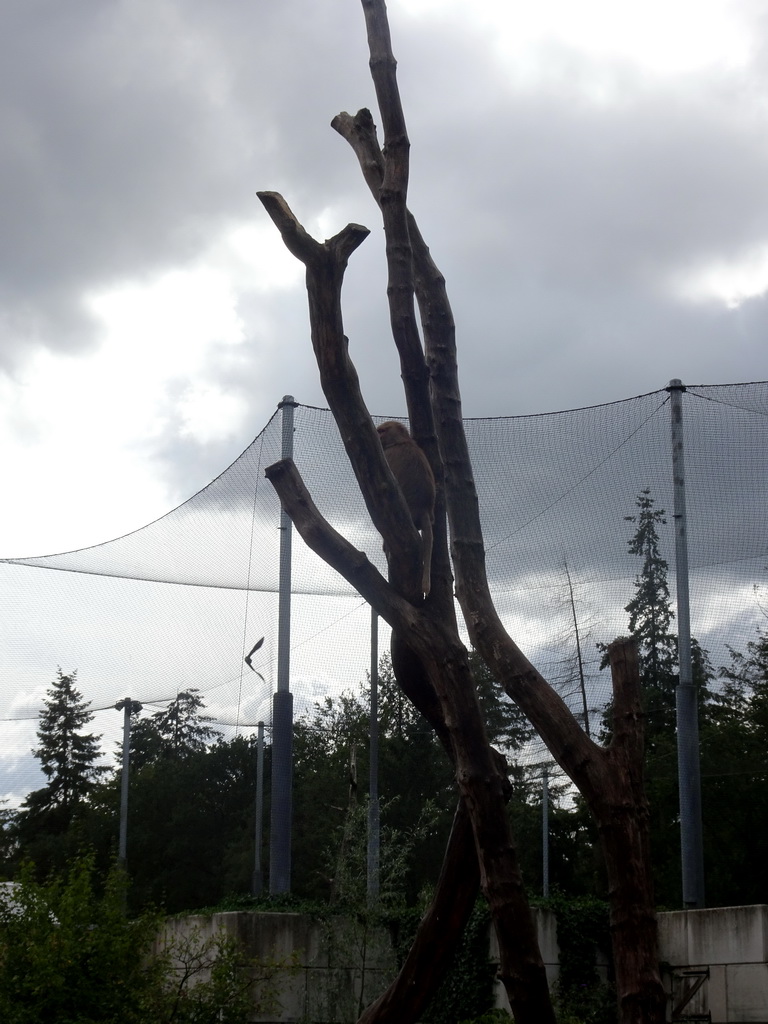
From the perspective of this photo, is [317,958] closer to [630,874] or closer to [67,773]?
[630,874]

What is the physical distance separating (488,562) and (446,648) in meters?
4.59

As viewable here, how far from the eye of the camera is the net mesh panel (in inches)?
311

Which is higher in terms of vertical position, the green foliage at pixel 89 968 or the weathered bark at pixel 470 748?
the weathered bark at pixel 470 748

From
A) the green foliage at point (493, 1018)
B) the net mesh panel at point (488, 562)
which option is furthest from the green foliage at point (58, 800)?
the green foliage at point (493, 1018)

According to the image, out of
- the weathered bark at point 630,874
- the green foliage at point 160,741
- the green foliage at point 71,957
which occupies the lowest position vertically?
the green foliage at point 71,957

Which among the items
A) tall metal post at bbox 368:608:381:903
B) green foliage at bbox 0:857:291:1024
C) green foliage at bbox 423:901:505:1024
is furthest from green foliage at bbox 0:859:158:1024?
green foliage at bbox 423:901:505:1024

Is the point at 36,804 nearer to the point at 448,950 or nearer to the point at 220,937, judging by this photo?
the point at 220,937

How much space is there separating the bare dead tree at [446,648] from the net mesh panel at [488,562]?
3.77 meters

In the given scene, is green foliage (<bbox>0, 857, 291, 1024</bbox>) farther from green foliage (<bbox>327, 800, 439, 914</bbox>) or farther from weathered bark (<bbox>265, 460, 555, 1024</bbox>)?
weathered bark (<bbox>265, 460, 555, 1024</bbox>)

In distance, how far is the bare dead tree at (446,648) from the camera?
151 inches

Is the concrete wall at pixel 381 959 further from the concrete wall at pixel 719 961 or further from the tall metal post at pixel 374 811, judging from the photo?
the tall metal post at pixel 374 811

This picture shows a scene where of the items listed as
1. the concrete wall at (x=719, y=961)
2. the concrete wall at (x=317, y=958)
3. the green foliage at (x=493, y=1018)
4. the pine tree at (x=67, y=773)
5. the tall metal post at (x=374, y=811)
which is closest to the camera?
the concrete wall at (x=719, y=961)

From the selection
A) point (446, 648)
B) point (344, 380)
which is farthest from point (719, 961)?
point (344, 380)

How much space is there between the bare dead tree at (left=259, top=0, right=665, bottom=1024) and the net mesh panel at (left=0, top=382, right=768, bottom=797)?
377 cm
